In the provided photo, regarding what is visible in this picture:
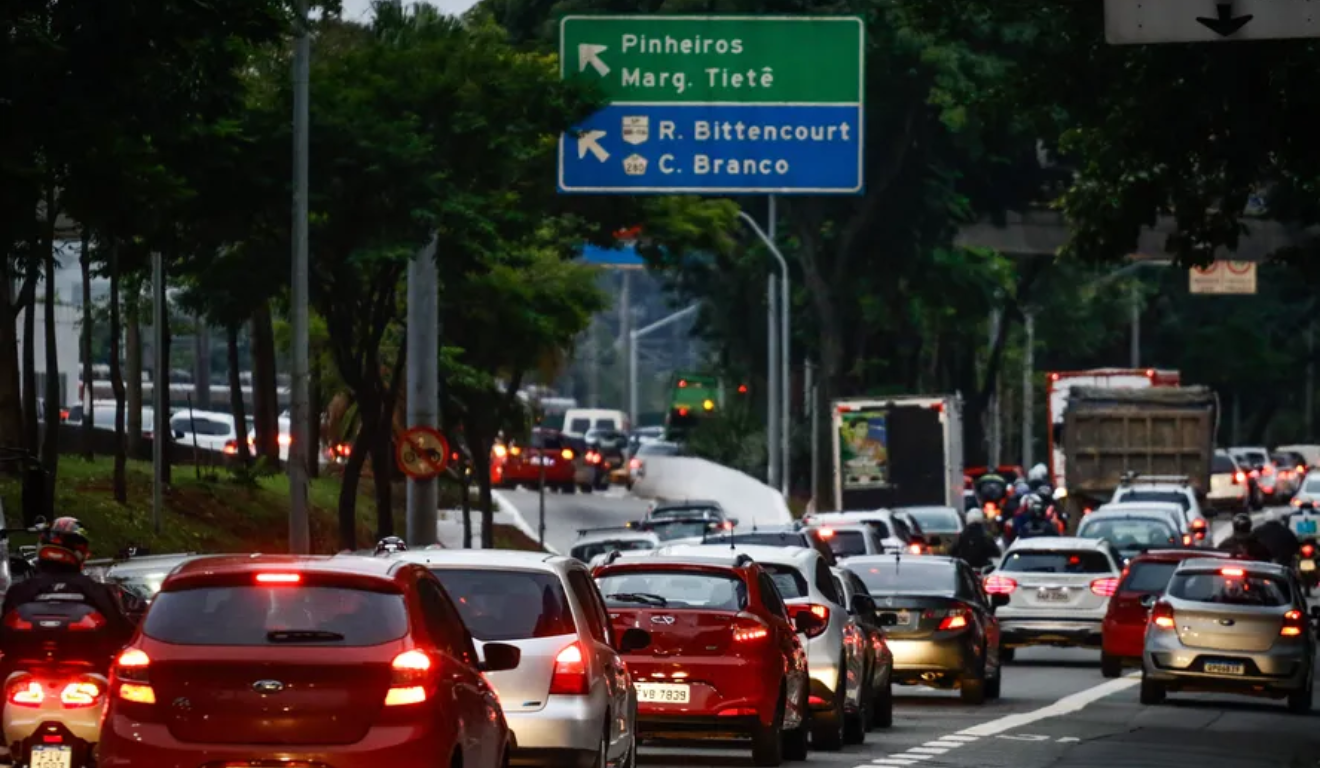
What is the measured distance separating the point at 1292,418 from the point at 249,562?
388 feet

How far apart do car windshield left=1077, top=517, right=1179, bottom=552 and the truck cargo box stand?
1361 cm

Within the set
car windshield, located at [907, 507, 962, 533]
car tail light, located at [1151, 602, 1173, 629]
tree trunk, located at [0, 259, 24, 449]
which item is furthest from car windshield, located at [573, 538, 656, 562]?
car windshield, located at [907, 507, 962, 533]

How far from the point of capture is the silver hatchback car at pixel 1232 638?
2780cm

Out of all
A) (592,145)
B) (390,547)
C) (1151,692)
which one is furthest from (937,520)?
(390,547)

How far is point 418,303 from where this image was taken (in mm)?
37719

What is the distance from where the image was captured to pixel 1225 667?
27859 mm

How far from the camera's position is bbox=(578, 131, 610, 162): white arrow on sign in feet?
126

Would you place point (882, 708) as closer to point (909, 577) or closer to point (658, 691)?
point (909, 577)

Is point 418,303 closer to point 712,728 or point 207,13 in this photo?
point 207,13

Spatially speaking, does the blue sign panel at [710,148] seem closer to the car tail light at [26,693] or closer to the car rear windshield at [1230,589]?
the car rear windshield at [1230,589]

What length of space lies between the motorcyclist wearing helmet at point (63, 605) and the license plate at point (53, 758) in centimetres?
81

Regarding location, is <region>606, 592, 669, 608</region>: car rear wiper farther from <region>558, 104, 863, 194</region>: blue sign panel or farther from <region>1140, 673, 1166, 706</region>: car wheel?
<region>558, 104, 863, 194</region>: blue sign panel

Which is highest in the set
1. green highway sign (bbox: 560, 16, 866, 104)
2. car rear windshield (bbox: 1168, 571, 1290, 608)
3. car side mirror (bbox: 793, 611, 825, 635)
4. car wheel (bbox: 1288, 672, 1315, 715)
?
green highway sign (bbox: 560, 16, 866, 104)

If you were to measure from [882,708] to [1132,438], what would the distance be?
110 feet
